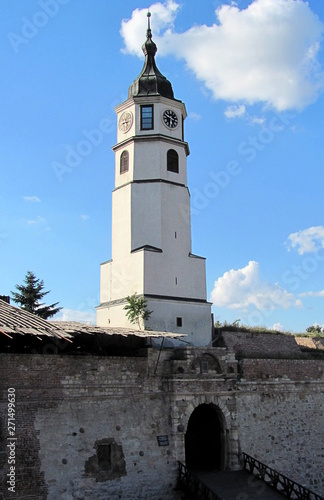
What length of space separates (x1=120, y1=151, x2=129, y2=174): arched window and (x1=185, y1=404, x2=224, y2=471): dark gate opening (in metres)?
14.7

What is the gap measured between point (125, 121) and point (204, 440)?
18884 millimetres

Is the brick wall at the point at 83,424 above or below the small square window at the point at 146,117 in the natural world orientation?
below

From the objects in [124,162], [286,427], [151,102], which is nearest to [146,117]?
[151,102]

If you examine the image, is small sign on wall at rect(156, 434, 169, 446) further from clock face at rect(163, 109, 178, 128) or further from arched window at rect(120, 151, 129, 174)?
clock face at rect(163, 109, 178, 128)

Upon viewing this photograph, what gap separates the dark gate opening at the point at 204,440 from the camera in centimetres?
2180

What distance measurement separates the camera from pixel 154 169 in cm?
2950

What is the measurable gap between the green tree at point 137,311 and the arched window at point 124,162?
829cm

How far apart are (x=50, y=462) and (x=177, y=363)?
6303 millimetres

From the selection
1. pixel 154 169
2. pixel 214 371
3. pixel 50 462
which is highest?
pixel 154 169

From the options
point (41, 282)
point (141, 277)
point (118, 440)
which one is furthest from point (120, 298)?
point (118, 440)

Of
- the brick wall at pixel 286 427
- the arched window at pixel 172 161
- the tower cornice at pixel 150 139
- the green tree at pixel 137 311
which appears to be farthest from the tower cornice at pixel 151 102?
the brick wall at pixel 286 427

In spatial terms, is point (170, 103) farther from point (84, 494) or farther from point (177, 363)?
point (84, 494)

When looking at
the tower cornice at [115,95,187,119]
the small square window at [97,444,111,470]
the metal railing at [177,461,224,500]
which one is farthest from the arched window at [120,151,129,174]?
the metal railing at [177,461,224,500]

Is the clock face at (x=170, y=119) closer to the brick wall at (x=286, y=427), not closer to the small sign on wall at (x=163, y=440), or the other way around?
the brick wall at (x=286, y=427)
